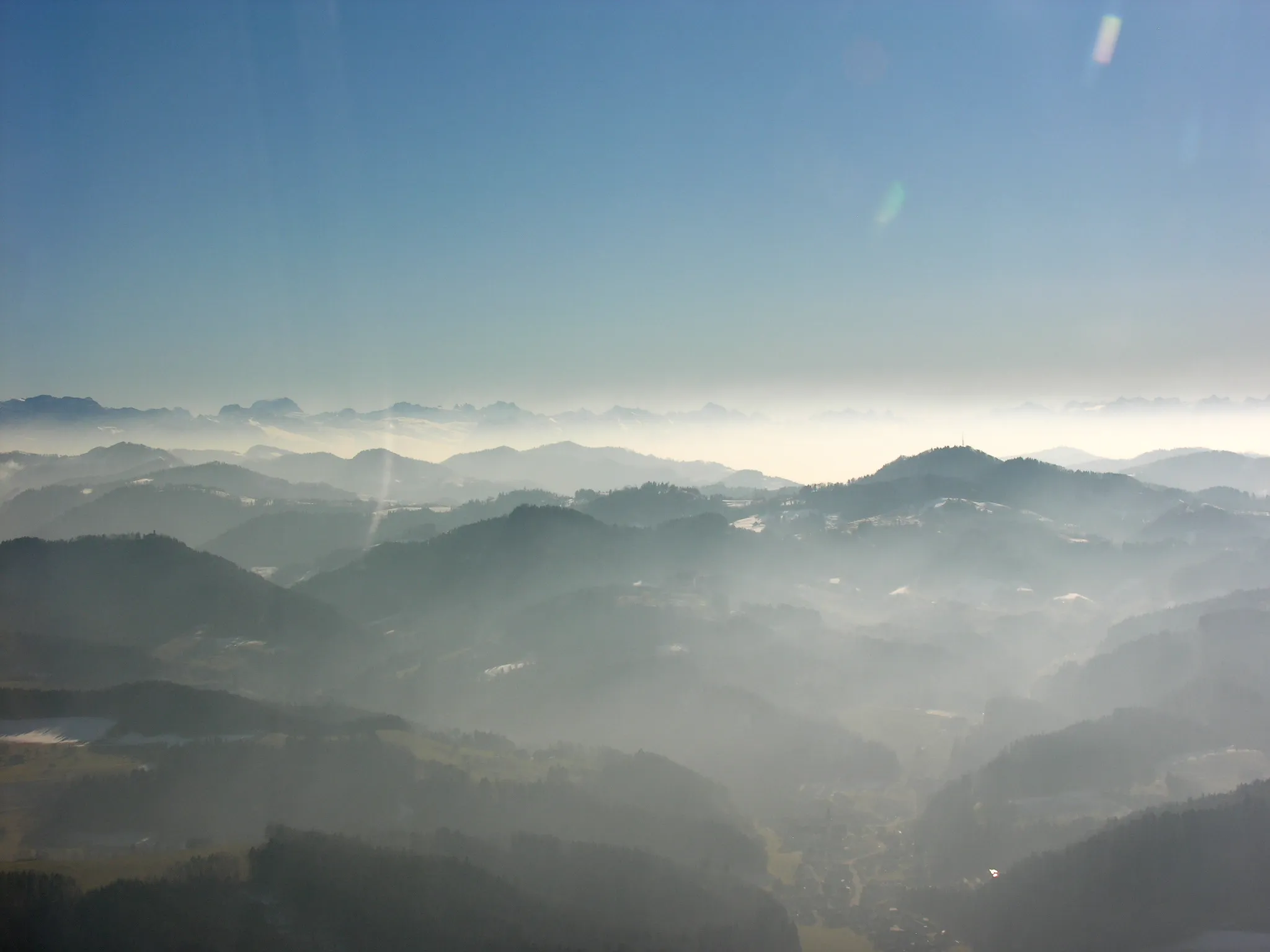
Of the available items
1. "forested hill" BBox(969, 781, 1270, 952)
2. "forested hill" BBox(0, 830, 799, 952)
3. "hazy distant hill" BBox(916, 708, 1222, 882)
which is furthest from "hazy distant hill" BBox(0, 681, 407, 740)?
"forested hill" BBox(969, 781, 1270, 952)

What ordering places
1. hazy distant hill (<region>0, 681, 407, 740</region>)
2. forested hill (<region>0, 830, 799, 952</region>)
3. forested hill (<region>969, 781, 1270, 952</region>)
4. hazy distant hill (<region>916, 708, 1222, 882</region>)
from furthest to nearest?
hazy distant hill (<region>0, 681, 407, 740</region>), hazy distant hill (<region>916, 708, 1222, 882</region>), forested hill (<region>969, 781, 1270, 952</region>), forested hill (<region>0, 830, 799, 952</region>)

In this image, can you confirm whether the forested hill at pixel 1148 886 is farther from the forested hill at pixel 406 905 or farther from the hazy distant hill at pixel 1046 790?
the forested hill at pixel 406 905

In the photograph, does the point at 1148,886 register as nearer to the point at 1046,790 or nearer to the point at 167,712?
the point at 1046,790

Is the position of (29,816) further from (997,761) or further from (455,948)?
(997,761)

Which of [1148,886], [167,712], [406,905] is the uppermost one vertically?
[167,712]

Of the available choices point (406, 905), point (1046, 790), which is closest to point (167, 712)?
point (406, 905)

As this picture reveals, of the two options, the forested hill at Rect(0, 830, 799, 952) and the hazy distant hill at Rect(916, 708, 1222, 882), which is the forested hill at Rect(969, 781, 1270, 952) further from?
the forested hill at Rect(0, 830, 799, 952)

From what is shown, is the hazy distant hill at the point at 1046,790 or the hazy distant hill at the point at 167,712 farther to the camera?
the hazy distant hill at the point at 167,712

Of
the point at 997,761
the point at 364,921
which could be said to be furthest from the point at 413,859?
the point at 997,761

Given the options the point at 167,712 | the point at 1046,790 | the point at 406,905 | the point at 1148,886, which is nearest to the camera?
the point at 406,905

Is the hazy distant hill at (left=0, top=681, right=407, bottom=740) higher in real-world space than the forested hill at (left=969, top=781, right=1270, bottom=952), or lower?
higher

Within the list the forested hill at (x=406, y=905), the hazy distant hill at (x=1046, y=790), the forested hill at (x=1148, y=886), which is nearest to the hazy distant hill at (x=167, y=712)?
the forested hill at (x=406, y=905)
